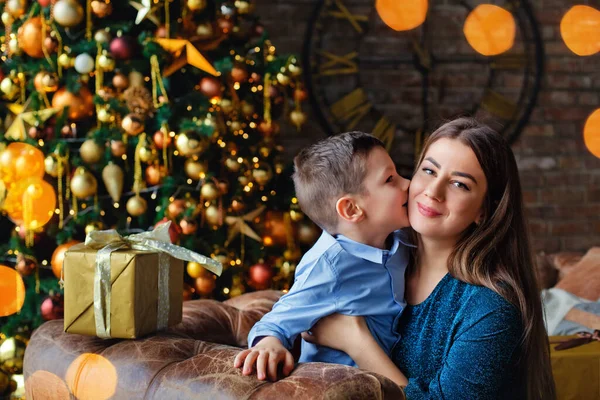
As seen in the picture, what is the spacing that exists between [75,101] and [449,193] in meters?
1.97

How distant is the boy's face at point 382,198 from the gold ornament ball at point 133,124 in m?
1.50

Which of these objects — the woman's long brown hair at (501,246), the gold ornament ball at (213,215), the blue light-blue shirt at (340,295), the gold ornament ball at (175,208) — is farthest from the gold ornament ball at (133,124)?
the woman's long brown hair at (501,246)

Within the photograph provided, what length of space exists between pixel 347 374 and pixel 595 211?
140 inches

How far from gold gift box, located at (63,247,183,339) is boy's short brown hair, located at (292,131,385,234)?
366mm

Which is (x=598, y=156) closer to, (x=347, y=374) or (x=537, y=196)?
(x=537, y=196)

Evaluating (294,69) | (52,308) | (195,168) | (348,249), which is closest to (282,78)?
(294,69)

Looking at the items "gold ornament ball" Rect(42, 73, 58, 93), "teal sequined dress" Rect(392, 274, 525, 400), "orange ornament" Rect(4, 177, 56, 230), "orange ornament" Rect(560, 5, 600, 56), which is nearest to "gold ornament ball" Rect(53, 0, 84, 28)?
"gold ornament ball" Rect(42, 73, 58, 93)

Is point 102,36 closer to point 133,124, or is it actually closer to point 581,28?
point 133,124

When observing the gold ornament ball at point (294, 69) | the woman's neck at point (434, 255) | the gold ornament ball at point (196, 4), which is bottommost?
the woman's neck at point (434, 255)

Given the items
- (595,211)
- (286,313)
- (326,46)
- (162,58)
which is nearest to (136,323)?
(286,313)

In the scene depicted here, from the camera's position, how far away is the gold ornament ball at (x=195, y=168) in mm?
2922

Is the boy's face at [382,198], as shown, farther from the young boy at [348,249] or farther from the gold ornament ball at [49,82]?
the gold ornament ball at [49,82]

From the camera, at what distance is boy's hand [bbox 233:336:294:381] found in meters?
1.27

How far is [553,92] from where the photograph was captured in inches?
166
